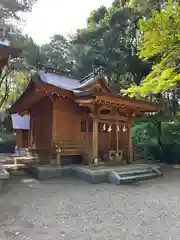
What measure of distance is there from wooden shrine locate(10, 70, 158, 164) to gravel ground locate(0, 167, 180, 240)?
2.33m

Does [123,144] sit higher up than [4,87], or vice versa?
[4,87]

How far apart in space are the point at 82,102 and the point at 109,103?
3.75 ft

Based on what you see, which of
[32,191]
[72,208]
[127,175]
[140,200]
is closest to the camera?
[72,208]

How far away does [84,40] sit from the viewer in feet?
58.1

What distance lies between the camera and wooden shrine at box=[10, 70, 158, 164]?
8250 mm

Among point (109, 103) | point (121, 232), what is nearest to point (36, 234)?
point (121, 232)

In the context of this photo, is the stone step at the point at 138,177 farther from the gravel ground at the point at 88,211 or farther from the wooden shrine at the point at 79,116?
the wooden shrine at the point at 79,116

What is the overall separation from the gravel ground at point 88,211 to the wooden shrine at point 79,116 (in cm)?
233

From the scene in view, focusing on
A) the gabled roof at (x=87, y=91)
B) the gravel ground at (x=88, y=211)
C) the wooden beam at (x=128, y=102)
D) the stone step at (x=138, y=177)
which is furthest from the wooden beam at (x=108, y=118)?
the gravel ground at (x=88, y=211)

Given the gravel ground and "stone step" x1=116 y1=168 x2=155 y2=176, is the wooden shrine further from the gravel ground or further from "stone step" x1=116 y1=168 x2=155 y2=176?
the gravel ground

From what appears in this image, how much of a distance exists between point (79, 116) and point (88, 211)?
534 cm

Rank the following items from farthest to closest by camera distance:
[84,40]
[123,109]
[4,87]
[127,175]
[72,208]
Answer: [4,87] → [84,40] → [123,109] → [127,175] → [72,208]

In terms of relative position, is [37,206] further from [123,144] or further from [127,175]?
[123,144]

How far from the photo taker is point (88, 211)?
439cm
